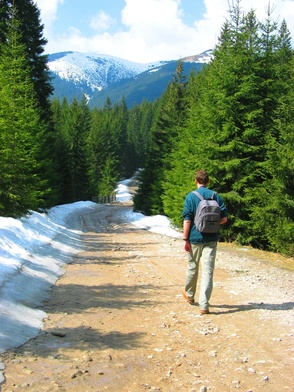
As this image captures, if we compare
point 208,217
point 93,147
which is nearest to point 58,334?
point 208,217

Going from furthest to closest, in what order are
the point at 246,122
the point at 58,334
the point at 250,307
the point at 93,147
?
the point at 93,147
the point at 246,122
the point at 250,307
the point at 58,334

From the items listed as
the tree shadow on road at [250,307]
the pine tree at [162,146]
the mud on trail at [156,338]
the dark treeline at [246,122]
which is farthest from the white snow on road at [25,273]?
the pine tree at [162,146]

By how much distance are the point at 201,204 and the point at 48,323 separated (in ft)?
10.2

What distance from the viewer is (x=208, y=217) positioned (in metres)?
6.32

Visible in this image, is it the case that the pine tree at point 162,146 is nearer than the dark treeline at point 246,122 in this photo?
No

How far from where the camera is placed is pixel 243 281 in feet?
29.8

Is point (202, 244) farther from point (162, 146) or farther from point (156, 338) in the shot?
point (162, 146)

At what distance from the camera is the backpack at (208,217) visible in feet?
20.8

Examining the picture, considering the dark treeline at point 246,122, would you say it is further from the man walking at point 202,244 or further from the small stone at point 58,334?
the small stone at point 58,334

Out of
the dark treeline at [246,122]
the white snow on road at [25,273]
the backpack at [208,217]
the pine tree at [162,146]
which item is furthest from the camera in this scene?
the pine tree at [162,146]

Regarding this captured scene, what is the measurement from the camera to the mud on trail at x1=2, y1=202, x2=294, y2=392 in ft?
13.1

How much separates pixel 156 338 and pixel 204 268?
1661mm

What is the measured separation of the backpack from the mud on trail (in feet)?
4.82

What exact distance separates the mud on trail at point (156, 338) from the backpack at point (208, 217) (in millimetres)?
1470
